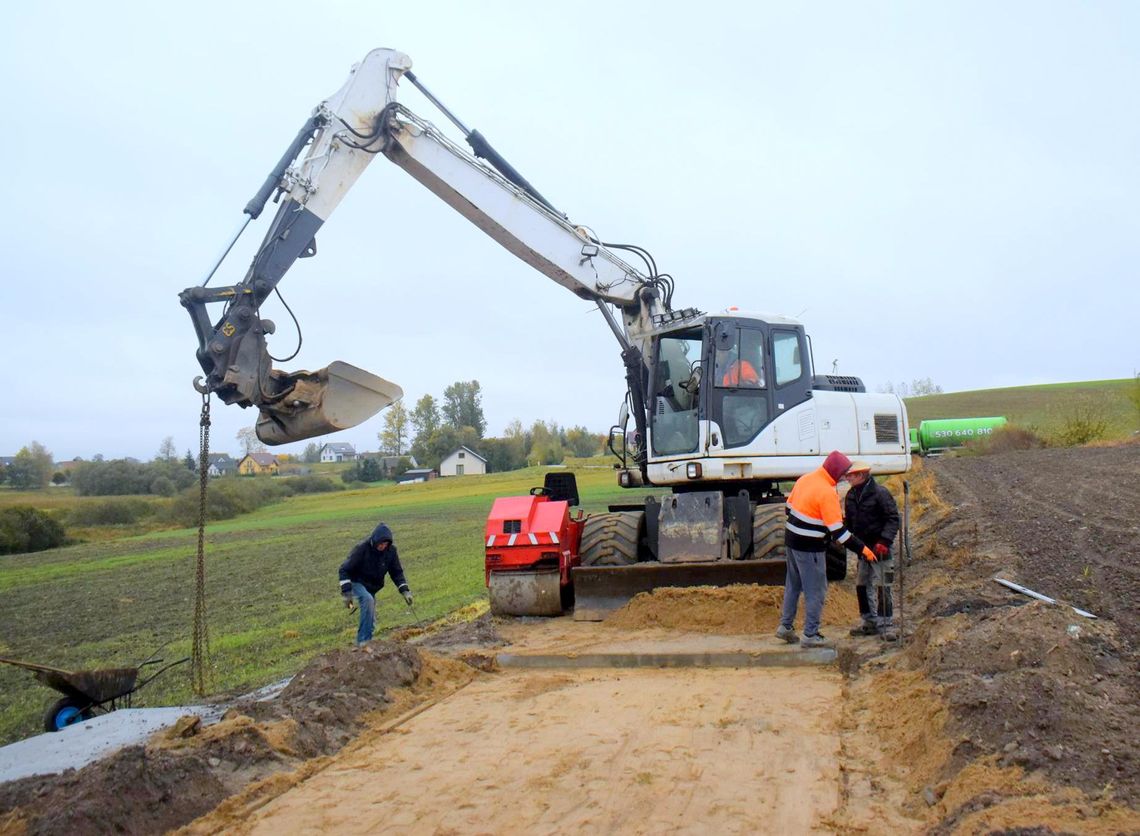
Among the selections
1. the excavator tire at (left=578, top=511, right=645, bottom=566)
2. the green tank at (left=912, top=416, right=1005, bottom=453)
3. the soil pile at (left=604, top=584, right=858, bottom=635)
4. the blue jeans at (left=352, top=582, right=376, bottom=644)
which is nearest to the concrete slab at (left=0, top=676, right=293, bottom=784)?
the blue jeans at (left=352, top=582, right=376, bottom=644)

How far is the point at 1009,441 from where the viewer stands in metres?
42.7

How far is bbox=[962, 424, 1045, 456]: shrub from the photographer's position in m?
42.5

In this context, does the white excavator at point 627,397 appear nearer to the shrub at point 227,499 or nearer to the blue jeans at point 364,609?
the blue jeans at point 364,609

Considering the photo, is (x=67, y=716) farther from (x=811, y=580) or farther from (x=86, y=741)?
(x=811, y=580)

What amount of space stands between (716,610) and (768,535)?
43.4 inches

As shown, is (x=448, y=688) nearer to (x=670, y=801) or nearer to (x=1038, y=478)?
(x=670, y=801)

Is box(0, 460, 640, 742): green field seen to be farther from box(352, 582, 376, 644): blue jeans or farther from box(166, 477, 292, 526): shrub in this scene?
box(166, 477, 292, 526): shrub

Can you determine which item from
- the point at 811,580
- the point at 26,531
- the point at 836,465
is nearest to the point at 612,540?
the point at 811,580

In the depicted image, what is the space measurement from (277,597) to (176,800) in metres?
A: 14.3

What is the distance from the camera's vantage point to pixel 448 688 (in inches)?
334

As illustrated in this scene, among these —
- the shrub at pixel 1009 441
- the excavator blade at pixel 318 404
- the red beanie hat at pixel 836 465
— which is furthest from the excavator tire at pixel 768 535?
the shrub at pixel 1009 441

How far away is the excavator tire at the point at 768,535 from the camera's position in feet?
35.9

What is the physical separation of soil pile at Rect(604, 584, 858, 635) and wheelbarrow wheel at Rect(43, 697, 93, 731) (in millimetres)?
5065

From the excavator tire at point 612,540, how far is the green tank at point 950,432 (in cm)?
3994
